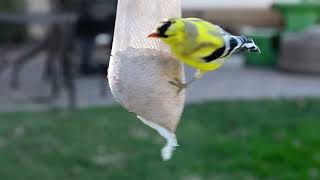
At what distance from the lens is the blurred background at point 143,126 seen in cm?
409

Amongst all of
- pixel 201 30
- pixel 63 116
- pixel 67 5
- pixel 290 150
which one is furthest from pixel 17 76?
pixel 201 30

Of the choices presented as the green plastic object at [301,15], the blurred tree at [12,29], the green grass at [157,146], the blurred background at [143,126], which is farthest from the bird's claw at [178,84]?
the blurred tree at [12,29]

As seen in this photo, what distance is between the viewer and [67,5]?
6945 millimetres

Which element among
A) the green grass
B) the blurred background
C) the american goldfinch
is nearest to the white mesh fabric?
the american goldfinch

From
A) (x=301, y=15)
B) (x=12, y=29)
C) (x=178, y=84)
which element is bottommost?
(x=12, y=29)

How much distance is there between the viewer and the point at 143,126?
4.89 m

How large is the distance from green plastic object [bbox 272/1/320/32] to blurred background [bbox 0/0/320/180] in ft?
0.04

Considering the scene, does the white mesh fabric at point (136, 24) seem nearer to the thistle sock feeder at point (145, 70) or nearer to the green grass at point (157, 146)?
the thistle sock feeder at point (145, 70)

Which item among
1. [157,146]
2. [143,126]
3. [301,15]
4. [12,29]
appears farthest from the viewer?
[12,29]

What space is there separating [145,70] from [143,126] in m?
3.40

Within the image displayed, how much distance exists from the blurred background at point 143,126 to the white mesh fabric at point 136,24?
1986 mm

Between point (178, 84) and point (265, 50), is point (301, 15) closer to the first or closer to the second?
point (265, 50)

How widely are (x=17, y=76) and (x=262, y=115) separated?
2772 millimetres

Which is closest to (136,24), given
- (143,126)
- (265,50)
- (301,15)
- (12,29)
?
(143,126)
